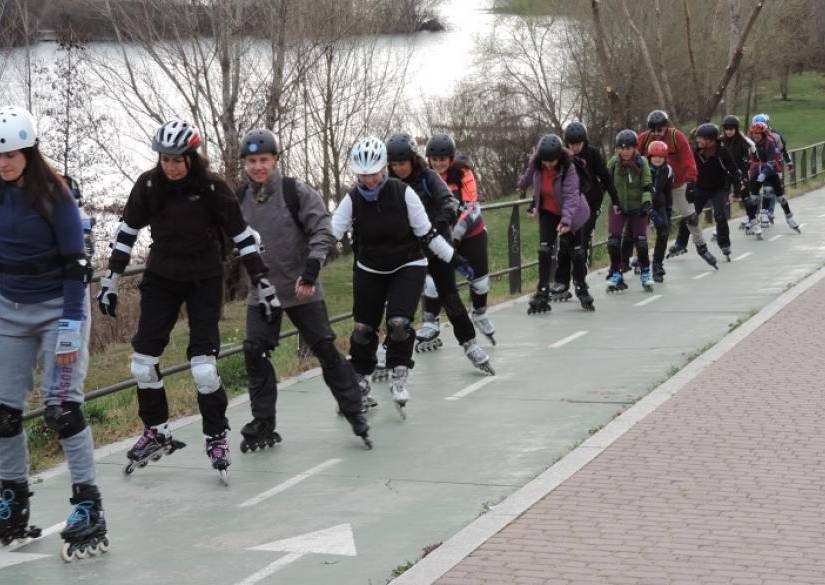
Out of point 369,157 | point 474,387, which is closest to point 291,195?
point 369,157

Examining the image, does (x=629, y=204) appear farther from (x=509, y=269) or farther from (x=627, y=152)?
(x=509, y=269)

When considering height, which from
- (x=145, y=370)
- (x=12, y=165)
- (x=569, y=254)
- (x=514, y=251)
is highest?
(x=12, y=165)

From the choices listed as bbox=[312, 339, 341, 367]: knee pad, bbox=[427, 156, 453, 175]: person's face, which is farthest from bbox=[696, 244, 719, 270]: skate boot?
bbox=[312, 339, 341, 367]: knee pad

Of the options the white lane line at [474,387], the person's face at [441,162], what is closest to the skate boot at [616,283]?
the person's face at [441,162]

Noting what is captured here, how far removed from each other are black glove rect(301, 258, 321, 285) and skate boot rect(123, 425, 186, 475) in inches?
42.7

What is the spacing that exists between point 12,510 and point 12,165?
4.99 ft

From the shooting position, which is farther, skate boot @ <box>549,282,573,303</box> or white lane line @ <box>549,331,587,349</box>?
skate boot @ <box>549,282,573,303</box>

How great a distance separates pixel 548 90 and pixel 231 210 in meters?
Answer: 41.8

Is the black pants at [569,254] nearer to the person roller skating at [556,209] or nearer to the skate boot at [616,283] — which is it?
the person roller skating at [556,209]

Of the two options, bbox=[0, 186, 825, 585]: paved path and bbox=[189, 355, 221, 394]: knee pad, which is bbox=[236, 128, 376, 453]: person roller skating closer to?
bbox=[0, 186, 825, 585]: paved path

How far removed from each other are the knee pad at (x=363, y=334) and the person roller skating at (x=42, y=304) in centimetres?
292

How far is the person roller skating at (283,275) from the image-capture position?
775 centimetres

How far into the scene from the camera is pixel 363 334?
29.1 ft

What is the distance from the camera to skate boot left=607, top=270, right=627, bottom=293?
51.2ft
